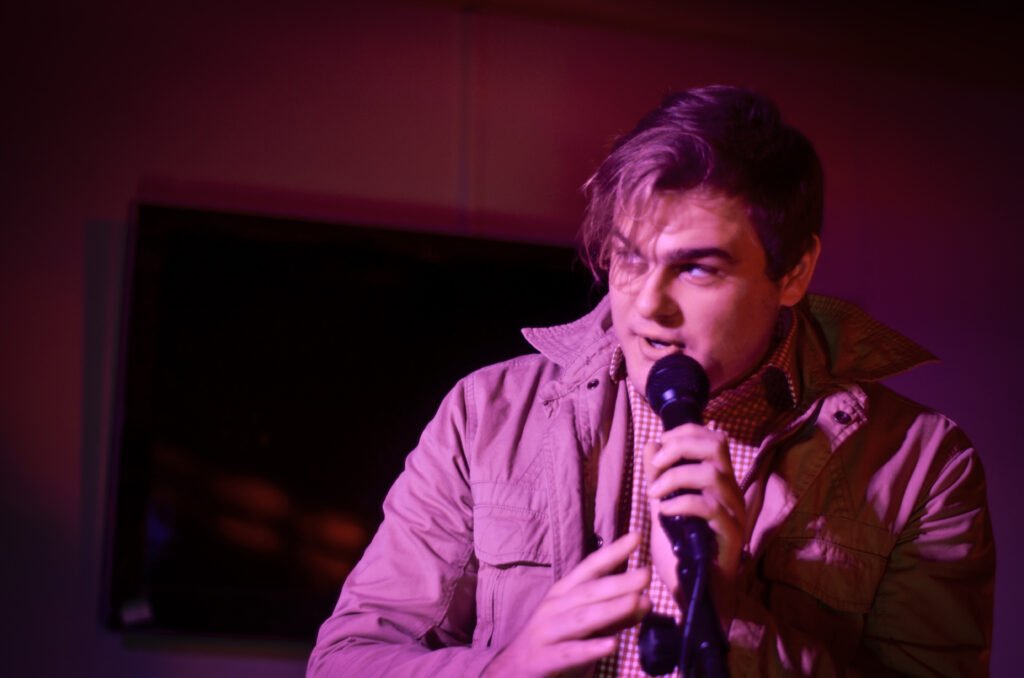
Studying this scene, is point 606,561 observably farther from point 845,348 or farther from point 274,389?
point 274,389

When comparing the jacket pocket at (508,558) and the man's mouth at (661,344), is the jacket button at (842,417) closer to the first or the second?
the man's mouth at (661,344)

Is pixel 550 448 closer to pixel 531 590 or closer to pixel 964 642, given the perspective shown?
pixel 531 590

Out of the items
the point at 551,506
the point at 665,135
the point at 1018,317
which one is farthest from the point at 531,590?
the point at 1018,317

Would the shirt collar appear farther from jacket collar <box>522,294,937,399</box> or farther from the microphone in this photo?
the microphone

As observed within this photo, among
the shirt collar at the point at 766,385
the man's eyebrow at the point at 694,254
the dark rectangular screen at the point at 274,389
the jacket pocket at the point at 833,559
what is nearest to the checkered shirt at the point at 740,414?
the shirt collar at the point at 766,385

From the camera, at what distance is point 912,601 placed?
1443 millimetres

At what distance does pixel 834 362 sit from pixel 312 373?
1612 mm

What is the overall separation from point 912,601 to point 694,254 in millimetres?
690

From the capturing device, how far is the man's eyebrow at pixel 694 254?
4.61ft

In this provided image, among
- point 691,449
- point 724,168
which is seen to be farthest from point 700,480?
point 724,168

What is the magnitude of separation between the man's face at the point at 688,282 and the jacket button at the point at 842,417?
0.72ft

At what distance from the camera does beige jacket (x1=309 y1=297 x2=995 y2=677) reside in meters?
1.42

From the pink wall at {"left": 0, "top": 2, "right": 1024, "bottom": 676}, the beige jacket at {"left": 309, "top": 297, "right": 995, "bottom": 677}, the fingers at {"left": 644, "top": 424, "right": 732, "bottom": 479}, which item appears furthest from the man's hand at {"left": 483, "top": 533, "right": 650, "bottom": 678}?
the pink wall at {"left": 0, "top": 2, "right": 1024, "bottom": 676}

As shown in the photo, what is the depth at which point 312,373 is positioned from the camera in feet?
8.74
